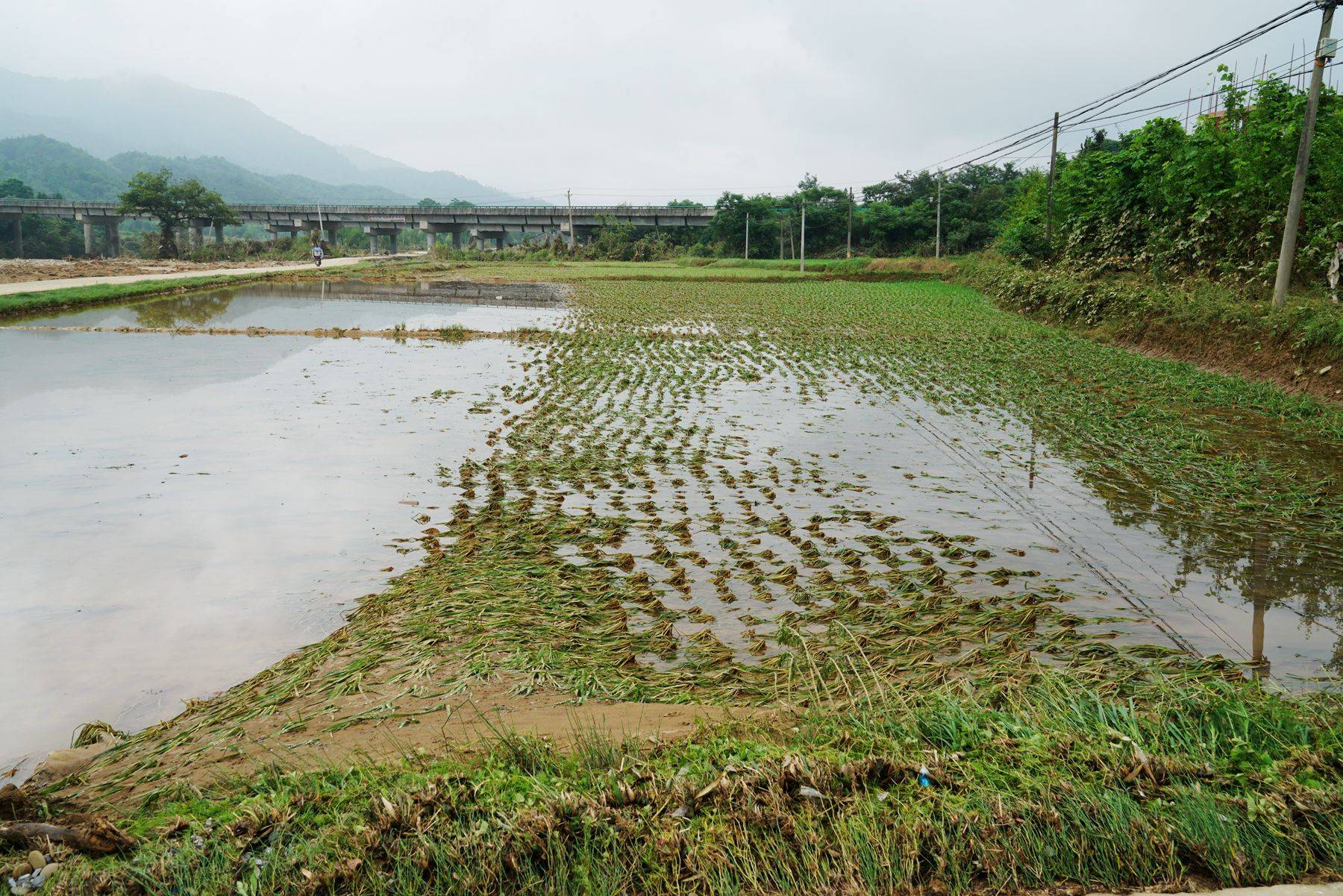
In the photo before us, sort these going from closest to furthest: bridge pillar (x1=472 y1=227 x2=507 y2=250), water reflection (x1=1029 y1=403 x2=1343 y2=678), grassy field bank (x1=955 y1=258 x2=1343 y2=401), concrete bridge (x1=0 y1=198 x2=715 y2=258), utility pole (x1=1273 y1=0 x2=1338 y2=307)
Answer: water reflection (x1=1029 y1=403 x2=1343 y2=678)
grassy field bank (x1=955 y1=258 x2=1343 y2=401)
utility pole (x1=1273 y1=0 x2=1338 y2=307)
concrete bridge (x1=0 y1=198 x2=715 y2=258)
bridge pillar (x1=472 y1=227 x2=507 y2=250)

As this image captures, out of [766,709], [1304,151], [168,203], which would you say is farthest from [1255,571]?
[168,203]

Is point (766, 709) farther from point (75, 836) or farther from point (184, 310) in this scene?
point (184, 310)

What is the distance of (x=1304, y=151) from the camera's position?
13750mm

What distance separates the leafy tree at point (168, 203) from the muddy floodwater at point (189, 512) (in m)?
55.3

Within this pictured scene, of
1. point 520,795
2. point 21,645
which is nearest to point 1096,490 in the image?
point 520,795

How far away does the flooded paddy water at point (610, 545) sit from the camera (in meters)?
5.01

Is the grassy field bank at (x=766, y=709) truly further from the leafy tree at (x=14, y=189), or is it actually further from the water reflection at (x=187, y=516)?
the leafy tree at (x=14, y=189)

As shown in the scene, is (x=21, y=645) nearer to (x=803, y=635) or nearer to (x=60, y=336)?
(x=803, y=635)

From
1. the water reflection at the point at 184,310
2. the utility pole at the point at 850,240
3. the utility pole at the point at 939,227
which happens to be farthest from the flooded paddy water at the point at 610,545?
the utility pole at the point at 850,240

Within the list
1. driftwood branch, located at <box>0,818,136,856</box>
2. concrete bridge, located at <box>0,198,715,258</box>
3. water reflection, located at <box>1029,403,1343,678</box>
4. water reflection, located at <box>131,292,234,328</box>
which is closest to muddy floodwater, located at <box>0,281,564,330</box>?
water reflection, located at <box>131,292,234,328</box>

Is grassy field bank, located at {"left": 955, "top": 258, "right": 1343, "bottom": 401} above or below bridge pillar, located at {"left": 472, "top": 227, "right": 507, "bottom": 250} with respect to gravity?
below

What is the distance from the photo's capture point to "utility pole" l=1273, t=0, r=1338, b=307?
13.3 metres

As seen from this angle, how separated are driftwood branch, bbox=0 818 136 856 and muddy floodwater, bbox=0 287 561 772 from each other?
127 cm

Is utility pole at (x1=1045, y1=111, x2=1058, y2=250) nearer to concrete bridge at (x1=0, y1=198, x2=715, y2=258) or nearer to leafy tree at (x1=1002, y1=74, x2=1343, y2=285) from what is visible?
leafy tree at (x1=1002, y1=74, x2=1343, y2=285)
